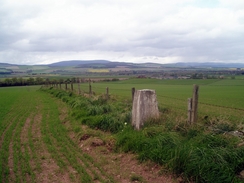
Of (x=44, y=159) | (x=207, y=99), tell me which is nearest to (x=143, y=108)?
(x=44, y=159)

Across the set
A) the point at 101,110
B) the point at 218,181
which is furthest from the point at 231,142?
the point at 101,110

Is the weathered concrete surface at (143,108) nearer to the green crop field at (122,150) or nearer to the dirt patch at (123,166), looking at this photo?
the green crop field at (122,150)

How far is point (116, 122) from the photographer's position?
29.2 ft

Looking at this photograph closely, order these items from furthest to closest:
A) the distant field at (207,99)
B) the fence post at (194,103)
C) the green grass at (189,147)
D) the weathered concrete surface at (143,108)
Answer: the distant field at (207,99) → the weathered concrete surface at (143,108) → the fence post at (194,103) → the green grass at (189,147)

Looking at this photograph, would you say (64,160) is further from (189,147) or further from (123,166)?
(189,147)

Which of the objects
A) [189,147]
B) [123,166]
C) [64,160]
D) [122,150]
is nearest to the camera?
[189,147]

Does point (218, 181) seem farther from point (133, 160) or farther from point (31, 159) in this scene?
point (31, 159)

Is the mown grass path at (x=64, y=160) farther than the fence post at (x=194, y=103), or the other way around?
the fence post at (x=194, y=103)

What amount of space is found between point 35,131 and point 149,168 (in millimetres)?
6322

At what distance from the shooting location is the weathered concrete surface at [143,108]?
7.98 metres

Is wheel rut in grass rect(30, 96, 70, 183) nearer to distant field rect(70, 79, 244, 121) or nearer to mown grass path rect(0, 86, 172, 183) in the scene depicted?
mown grass path rect(0, 86, 172, 183)

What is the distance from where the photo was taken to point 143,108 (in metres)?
8.06

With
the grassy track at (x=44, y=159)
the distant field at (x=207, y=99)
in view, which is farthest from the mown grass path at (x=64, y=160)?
the distant field at (x=207, y=99)

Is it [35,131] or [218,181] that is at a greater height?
[218,181]
